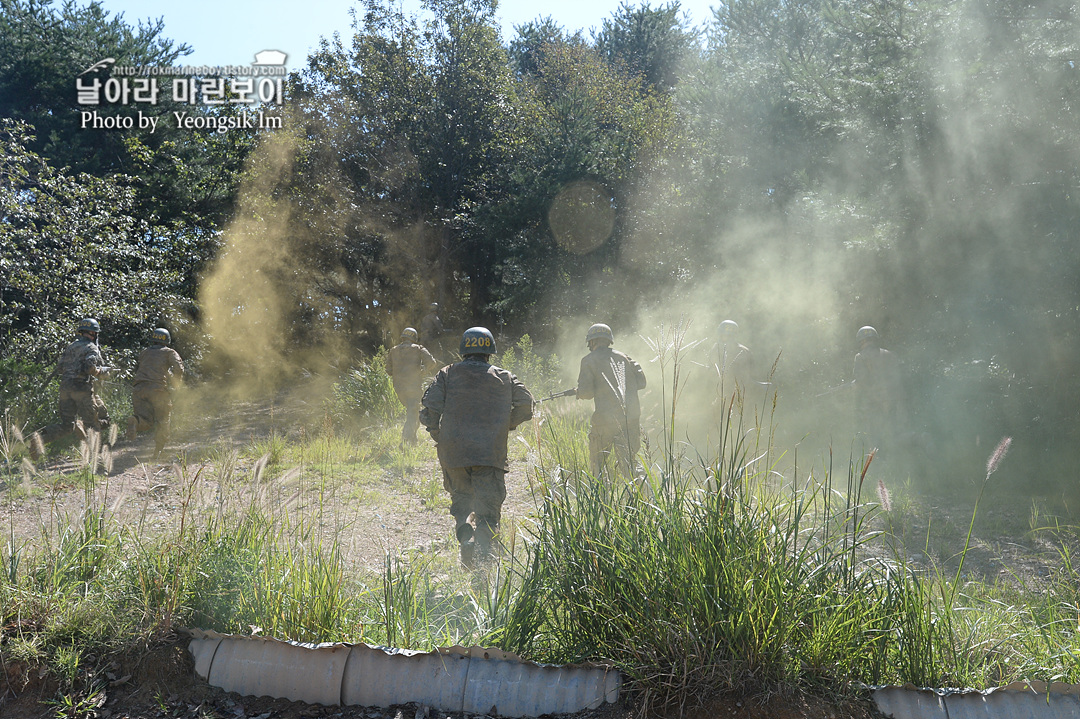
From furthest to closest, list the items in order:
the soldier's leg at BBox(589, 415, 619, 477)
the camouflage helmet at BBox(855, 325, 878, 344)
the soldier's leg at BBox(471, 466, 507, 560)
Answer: the camouflage helmet at BBox(855, 325, 878, 344), the soldier's leg at BBox(589, 415, 619, 477), the soldier's leg at BBox(471, 466, 507, 560)

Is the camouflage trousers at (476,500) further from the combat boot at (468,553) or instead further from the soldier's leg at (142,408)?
the soldier's leg at (142,408)

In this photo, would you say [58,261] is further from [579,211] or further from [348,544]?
[579,211]

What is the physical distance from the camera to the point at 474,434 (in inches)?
231

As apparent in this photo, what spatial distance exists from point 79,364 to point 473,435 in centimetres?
802

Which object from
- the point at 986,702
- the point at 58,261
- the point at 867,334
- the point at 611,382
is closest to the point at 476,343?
the point at 611,382

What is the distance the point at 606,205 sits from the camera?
20.4 m

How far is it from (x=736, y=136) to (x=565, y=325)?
6.55 m

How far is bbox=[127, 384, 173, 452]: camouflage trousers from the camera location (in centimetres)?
1139

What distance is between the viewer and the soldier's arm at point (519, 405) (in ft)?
20.0

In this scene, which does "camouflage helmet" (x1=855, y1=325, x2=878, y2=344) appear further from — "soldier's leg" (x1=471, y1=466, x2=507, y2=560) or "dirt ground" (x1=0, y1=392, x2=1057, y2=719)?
"soldier's leg" (x1=471, y1=466, x2=507, y2=560)

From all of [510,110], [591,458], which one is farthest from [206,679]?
[510,110]

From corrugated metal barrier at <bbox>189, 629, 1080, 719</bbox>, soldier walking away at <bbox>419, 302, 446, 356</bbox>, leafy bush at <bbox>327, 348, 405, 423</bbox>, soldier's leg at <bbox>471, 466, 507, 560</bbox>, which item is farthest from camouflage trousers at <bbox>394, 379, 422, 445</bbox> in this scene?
soldier walking away at <bbox>419, 302, 446, 356</bbox>

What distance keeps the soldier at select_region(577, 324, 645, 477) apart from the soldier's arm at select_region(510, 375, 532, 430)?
1.62 metres

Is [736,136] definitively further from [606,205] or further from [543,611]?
[543,611]
